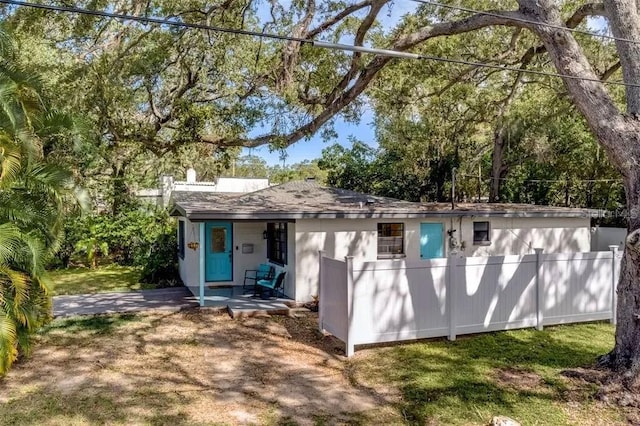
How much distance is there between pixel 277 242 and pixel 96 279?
259 inches

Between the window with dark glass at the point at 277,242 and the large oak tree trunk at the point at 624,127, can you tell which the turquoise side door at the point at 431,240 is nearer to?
the window with dark glass at the point at 277,242

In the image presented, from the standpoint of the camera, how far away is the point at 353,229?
12.1m

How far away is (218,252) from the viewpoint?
43.1 feet

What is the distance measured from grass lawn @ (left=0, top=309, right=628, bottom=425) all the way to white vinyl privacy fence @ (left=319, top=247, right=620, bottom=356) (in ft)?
0.86

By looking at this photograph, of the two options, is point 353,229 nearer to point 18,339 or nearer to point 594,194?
point 18,339

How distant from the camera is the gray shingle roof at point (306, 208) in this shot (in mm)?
10695

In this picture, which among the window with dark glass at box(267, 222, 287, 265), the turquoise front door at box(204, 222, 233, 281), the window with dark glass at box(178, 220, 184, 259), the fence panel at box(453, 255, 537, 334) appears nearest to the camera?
the fence panel at box(453, 255, 537, 334)

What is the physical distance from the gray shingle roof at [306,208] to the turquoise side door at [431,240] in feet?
1.97

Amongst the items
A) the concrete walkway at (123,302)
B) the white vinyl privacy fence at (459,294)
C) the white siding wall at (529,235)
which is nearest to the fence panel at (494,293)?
the white vinyl privacy fence at (459,294)

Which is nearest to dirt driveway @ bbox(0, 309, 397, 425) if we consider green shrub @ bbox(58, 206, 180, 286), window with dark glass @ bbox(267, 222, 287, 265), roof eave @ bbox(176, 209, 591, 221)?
roof eave @ bbox(176, 209, 591, 221)

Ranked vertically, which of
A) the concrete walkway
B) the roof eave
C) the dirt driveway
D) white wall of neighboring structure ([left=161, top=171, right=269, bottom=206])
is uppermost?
white wall of neighboring structure ([left=161, top=171, right=269, bottom=206])

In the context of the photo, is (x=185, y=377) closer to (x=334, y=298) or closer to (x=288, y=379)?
(x=288, y=379)

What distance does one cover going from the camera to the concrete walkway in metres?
10.4

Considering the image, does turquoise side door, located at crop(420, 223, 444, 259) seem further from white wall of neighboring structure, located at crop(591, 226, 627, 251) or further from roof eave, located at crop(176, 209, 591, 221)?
white wall of neighboring structure, located at crop(591, 226, 627, 251)
